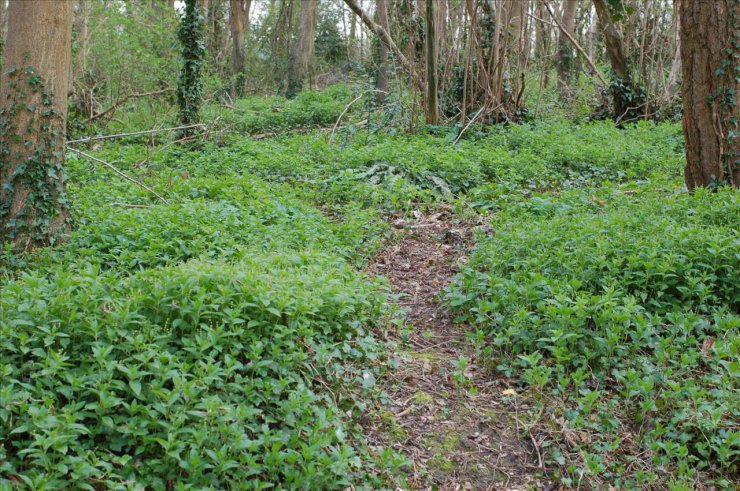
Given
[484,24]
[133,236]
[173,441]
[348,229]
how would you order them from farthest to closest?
[484,24]
[348,229]
[133,236]
[173,441]

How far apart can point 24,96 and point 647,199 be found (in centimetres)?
681

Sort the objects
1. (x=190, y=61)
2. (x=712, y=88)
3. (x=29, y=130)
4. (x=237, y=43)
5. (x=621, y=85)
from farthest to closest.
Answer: (x=237, y=43)
(x=621, y=85)
(x=190, y=61)
(x=712, y=88)
(x=29, y=130)

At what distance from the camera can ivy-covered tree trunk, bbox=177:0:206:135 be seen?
13688 mm

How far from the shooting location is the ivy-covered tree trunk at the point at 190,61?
13.7 meters

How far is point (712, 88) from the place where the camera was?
Answer: 7.45 m

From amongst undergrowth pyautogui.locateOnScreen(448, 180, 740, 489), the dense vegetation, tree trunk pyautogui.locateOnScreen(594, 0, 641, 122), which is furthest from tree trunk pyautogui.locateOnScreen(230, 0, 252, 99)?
undergrowth pyautogui.locateOnScreen(448, 180, 740, 489)

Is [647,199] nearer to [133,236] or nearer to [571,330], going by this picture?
[571,330]

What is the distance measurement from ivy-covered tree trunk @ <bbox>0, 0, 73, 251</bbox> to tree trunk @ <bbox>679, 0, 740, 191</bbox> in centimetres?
708

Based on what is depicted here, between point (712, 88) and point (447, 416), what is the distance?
5.61 meters

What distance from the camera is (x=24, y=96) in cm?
626

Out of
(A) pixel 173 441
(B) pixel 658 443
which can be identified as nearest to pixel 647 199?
(B) pixel 658 443

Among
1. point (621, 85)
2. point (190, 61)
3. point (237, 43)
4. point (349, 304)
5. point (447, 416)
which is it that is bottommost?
point (447, 416)

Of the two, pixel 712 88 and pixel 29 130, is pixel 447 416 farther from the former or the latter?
pixel 712 88

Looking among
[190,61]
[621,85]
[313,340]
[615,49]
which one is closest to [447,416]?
[313,340]
